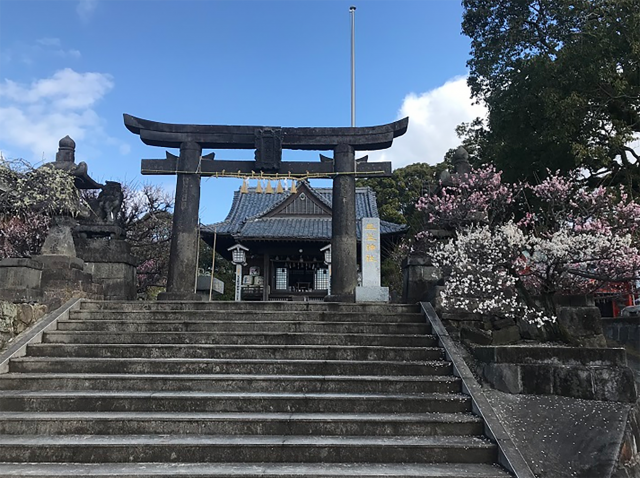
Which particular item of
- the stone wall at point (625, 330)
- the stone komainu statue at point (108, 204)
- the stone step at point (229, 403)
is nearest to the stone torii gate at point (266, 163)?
the stone komainu statue at point (108, 204)

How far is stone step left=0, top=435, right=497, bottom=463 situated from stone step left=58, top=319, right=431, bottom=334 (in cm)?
232

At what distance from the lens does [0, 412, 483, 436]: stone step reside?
4.20m

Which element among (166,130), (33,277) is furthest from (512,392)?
(166,130)

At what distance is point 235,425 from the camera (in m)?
4.22

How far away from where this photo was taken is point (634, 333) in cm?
900

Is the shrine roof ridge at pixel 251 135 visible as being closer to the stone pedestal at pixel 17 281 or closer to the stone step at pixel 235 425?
the stone pedestal at pixel 17 281

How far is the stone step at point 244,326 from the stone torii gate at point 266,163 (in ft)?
Result: 11.6

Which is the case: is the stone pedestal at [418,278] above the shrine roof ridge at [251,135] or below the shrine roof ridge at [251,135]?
below

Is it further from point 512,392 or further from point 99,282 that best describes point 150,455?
point 99,282

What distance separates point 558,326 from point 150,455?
489 cm

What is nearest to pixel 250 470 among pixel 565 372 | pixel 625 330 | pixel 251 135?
pixel 565 372

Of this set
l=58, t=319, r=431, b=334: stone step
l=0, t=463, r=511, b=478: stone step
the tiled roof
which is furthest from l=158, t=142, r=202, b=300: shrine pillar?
the tiled roof

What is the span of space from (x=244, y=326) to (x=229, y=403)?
72.1 inches

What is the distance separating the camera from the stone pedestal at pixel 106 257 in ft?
26.6
